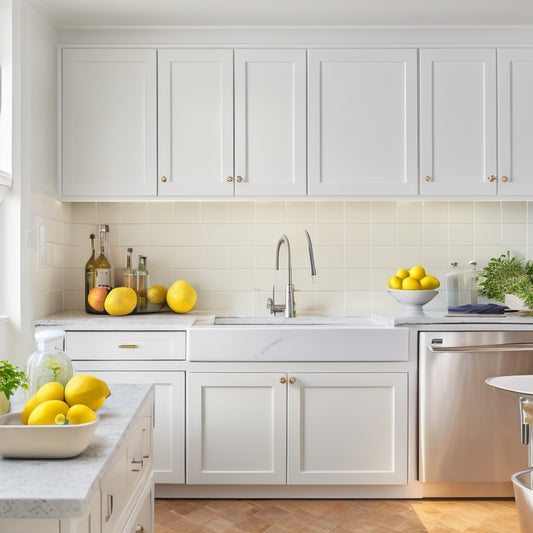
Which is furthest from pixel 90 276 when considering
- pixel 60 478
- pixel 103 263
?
pixel 60 478

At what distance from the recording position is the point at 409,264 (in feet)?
10.8

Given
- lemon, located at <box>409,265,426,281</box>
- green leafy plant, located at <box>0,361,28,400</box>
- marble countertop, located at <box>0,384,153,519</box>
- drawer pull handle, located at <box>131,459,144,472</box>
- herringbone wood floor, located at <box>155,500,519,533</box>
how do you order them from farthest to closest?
lemon, located at <box>409,265,426,281</box> → herringbone wood floor, located at <box>155,500,519,533</box> → drawer pull handle, located at <box>131,459,144,472</box> → green leafy plant, located at <box>0,361,28,400</box> → marble countertop, located at <box>0,384,153,519</box>

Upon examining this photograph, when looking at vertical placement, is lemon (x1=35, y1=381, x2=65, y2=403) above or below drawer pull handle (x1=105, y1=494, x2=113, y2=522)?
above

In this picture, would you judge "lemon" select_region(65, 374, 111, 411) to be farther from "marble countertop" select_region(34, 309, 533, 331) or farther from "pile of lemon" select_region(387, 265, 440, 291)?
"pile of lemon" select_region(387, 265, 440, 291)

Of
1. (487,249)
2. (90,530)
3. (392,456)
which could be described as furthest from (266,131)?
(90,530)

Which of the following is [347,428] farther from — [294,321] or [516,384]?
[516,384]

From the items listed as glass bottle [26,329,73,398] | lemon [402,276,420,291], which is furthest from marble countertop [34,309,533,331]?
glass bottle [26,329,73,398]

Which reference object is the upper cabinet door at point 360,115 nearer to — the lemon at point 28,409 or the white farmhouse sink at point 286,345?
the white farmhouse sink at point 286,345

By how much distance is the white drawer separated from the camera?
8.79 ft

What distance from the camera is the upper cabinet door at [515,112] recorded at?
295 cm

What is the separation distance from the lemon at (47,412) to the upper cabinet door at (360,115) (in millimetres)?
2057

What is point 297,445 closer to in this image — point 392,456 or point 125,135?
point 392,456

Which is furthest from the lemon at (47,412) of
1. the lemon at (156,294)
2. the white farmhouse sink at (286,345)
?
the lemon at (156,294)

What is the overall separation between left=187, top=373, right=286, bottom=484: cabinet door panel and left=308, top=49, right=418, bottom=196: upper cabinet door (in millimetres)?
1061
